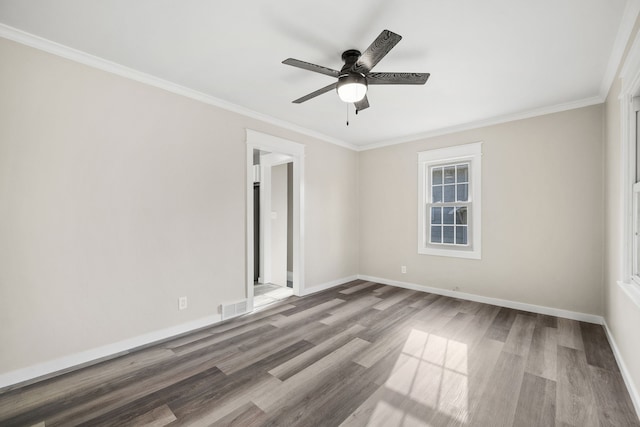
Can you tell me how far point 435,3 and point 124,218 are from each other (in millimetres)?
3033

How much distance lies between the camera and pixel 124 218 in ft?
8.57

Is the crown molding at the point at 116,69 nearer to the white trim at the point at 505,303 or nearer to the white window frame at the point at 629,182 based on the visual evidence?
the white trim at the point at 505,303

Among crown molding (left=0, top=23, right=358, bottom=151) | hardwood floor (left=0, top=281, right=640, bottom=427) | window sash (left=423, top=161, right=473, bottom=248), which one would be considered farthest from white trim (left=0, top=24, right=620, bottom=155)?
hardwood floor (left=0, top=281, right=640, bottom=427)

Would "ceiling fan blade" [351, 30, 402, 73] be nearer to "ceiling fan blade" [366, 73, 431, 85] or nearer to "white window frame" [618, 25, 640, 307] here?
"ceiling fan blade" [366, 73, 431, 85]

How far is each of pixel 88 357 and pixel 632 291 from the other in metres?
4.36

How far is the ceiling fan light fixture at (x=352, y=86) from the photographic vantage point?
7.05 feet

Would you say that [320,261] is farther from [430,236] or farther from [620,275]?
[620,275]

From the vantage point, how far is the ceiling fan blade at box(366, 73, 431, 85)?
2.14 metres

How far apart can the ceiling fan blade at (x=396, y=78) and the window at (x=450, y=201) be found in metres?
2.44

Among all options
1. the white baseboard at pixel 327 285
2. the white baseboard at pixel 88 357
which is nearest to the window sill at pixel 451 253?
the white baseboard at pixel 327 285

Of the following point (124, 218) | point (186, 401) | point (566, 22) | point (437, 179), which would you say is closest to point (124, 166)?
point (124, 218)

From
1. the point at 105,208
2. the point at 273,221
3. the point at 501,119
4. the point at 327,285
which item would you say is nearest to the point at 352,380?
the point at 105,208

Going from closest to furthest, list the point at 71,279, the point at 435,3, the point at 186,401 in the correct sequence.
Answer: the point at 435,3, the point at 186,401, the point at 71,279

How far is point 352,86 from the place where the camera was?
2.15 m
